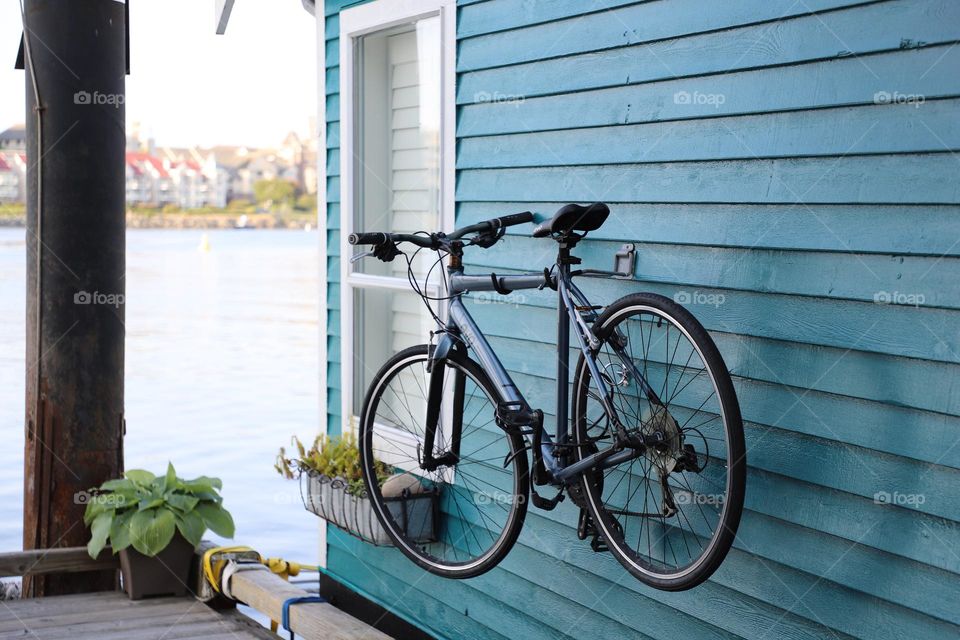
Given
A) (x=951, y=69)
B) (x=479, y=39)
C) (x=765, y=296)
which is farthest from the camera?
(x=479, y=39)

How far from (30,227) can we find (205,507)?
49.3 inches

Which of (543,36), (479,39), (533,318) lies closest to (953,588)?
(533,318)

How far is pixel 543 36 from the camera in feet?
10.8

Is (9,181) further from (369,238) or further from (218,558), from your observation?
(369,238)

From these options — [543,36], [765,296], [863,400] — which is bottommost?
[863,400]

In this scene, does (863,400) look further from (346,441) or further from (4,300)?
(4,300)

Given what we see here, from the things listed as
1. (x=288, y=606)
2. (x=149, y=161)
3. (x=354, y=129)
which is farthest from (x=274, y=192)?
(x=288, y=606)
